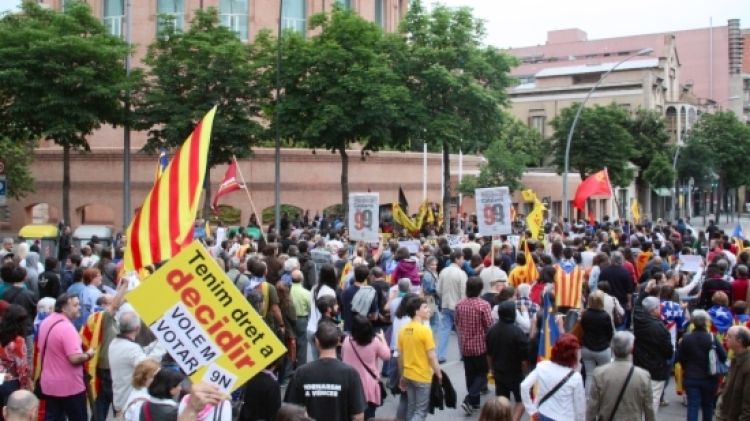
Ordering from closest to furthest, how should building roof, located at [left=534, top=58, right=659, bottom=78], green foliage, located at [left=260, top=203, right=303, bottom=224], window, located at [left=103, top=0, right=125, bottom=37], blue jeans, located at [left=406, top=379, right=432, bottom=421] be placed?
blue jeans, located at [left=406, top=379, right=432, bottom=421] → green foliage, located at [left=260, top=203, right=303, bottom=224] → window, located at [left=103, top=0, right=125, bottom=37] → building roof, located at [left=534, top=58, right=659, bottom=78]

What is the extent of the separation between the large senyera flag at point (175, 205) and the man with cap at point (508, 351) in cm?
379

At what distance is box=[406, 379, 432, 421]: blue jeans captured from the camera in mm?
9688

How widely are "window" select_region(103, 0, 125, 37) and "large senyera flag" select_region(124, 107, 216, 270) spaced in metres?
39.6

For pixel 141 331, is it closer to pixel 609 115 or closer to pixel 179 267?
pixel 179 267

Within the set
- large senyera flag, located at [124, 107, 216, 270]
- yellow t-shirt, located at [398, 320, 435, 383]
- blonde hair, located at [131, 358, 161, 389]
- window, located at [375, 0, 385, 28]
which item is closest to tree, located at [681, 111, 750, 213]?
window, located at [375, 0, 385, 28]

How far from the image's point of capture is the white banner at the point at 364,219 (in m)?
19.7

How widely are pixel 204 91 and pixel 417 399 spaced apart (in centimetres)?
2279

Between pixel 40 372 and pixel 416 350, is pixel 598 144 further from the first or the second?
pixel 40 372

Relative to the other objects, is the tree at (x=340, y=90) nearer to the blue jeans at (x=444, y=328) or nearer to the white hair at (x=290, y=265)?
the blue jeans at (x=444, y=328)

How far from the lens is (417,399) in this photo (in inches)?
384

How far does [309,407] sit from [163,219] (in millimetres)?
2339

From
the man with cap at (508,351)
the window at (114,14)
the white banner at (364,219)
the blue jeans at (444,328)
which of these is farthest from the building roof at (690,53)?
the man with cap at (508,351)

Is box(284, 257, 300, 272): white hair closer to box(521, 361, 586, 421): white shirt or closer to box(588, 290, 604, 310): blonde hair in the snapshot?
box(588, 290, 604, 310): blonde hair

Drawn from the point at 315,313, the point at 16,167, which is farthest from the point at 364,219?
the point at 16,167
